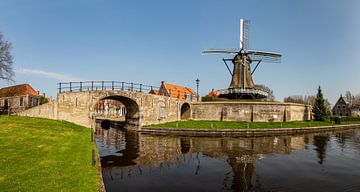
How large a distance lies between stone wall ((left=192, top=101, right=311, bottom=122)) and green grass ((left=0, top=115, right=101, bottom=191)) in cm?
2565

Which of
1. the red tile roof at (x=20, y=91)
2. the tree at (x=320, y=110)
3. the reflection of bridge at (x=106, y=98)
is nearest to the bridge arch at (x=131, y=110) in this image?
the reflection of bridge at (x=106, y=98)

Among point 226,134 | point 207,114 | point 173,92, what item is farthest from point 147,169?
point 173,92

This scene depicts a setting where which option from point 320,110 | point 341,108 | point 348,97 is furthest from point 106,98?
point 348,97

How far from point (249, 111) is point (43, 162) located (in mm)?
32382

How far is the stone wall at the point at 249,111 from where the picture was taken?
3719 centimetres

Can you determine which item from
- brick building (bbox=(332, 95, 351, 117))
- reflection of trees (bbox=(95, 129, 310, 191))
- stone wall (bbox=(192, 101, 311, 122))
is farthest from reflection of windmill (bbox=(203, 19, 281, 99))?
brick building (bbox=(332, 95, 351, 117))

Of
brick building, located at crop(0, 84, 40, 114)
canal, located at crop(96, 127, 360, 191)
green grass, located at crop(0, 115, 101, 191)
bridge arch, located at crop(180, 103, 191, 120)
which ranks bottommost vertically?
canal, located at crop(96, 127, 360, 191)

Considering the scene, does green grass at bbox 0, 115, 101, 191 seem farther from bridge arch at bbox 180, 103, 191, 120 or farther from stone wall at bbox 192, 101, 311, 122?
stone wall at bbox 192, 101, 311, 122

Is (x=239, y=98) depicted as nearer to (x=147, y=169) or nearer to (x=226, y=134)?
(x=226, y=134)

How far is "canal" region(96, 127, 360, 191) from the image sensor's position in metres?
10.2

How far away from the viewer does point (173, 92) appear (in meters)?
61.1

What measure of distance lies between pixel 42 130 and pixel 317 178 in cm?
1981

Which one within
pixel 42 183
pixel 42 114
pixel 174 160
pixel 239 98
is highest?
pixel 239 98

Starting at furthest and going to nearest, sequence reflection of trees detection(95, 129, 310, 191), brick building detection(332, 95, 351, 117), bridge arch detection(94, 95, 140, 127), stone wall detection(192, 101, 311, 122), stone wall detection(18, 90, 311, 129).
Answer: brick building detection(332, 95, 351, 117) → stone wall detection(192, 101, 311, 122) → bridge arch detection(94, 95, 140, 127) → stone wall detection(18, 90, 311, 129) → reflection of trees detection(95, 129, 310, 191)
